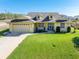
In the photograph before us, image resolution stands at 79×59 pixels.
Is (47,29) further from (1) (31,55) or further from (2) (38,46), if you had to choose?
(1) (31,55)

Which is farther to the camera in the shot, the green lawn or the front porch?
the front porch

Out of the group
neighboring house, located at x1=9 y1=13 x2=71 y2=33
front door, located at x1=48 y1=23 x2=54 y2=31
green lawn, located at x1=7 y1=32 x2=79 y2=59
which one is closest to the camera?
green lawn, located at x1=7 y1=32 x2=79 y2=59

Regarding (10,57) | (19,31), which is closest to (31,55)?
(10,57)

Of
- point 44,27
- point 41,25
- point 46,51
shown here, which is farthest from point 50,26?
point 46,51

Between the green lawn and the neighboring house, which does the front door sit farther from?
the green lawn

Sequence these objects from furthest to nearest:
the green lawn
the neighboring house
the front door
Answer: the front door
the neighboring house
the green lawn

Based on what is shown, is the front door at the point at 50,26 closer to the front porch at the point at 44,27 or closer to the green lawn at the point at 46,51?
the front porch at the point at 44,27

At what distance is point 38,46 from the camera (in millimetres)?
21297

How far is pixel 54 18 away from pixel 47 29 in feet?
9.54

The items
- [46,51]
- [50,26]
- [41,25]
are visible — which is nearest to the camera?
[46,51]

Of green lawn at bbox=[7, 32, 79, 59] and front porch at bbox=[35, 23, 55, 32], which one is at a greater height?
front porch at bbox=[35, 23, 55, 32]

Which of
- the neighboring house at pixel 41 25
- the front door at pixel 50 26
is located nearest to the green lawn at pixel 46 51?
the neighboring house at pixel 41 25

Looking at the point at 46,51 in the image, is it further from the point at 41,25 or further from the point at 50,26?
the point at 41,25

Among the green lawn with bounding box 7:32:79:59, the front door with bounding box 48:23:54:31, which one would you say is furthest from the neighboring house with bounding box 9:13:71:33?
the green lawn with bounding box 7:32:79:59
